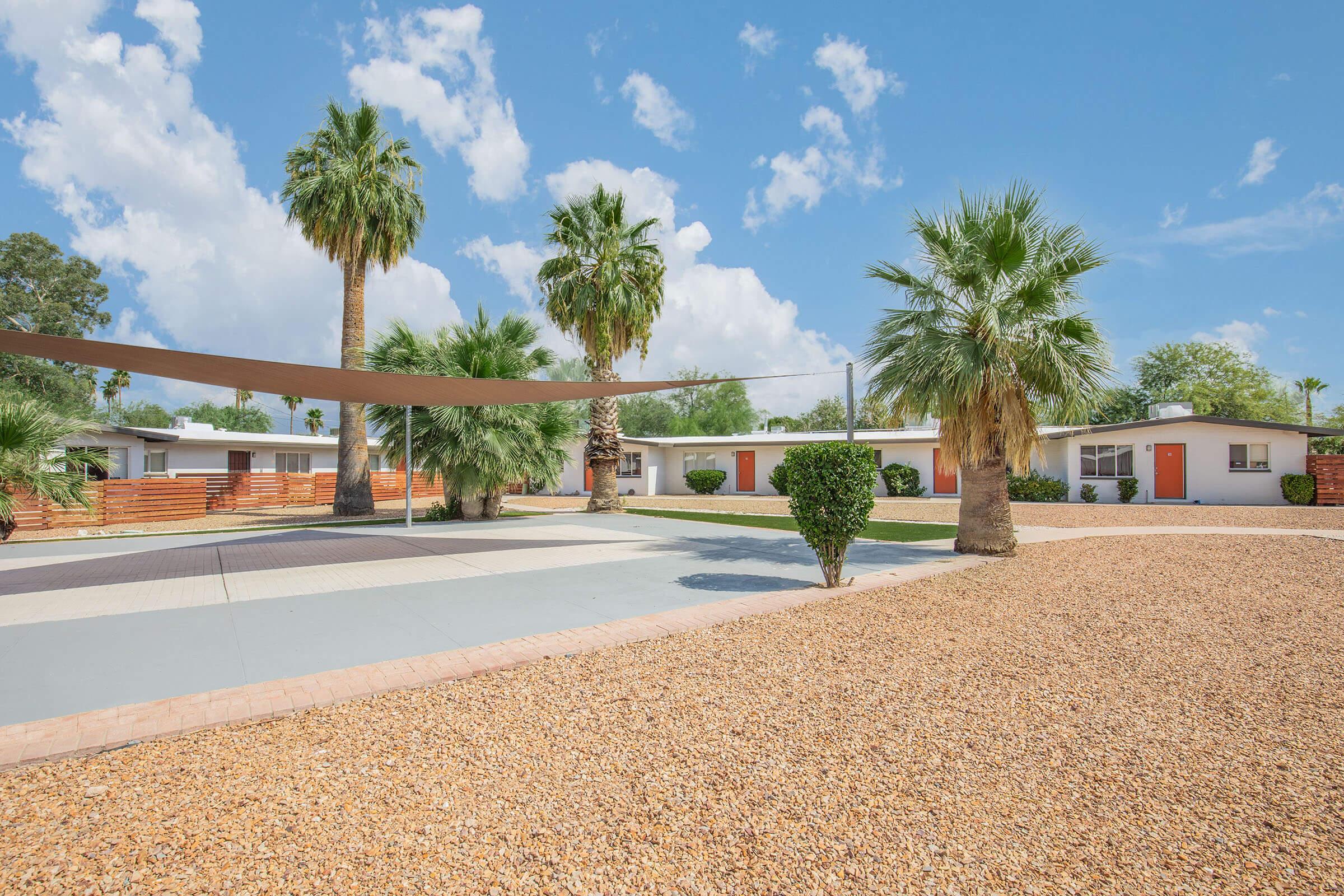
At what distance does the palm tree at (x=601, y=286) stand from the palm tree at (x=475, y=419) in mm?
2363

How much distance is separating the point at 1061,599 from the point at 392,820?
611cm

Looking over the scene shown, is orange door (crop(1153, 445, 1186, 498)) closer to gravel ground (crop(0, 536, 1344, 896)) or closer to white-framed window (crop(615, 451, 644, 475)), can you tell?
white-framed window (crop(615, 451, 644, 475))

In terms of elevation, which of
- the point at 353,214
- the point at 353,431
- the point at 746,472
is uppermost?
the point at 353,214

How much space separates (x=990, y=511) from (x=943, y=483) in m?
16.3

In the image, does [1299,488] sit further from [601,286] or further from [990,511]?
[601,286]

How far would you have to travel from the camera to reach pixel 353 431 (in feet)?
50.8

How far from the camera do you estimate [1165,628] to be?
4875 mm

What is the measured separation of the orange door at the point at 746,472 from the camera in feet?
87.4

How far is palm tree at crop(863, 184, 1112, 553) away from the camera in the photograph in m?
8.11

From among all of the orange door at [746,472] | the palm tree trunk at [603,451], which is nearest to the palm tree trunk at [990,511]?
the palm tree trunk at [603,451]

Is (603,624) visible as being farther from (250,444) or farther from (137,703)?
(250,444)

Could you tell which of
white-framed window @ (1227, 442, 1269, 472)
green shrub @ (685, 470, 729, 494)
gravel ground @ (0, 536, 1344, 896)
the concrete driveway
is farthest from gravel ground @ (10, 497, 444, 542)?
white-framed window @ (1227, 442, 1269, 472)

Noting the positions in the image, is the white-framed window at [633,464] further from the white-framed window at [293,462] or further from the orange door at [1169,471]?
the orange door at [1169,471]

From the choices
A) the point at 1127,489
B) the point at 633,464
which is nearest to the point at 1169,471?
the point at 1127,489
